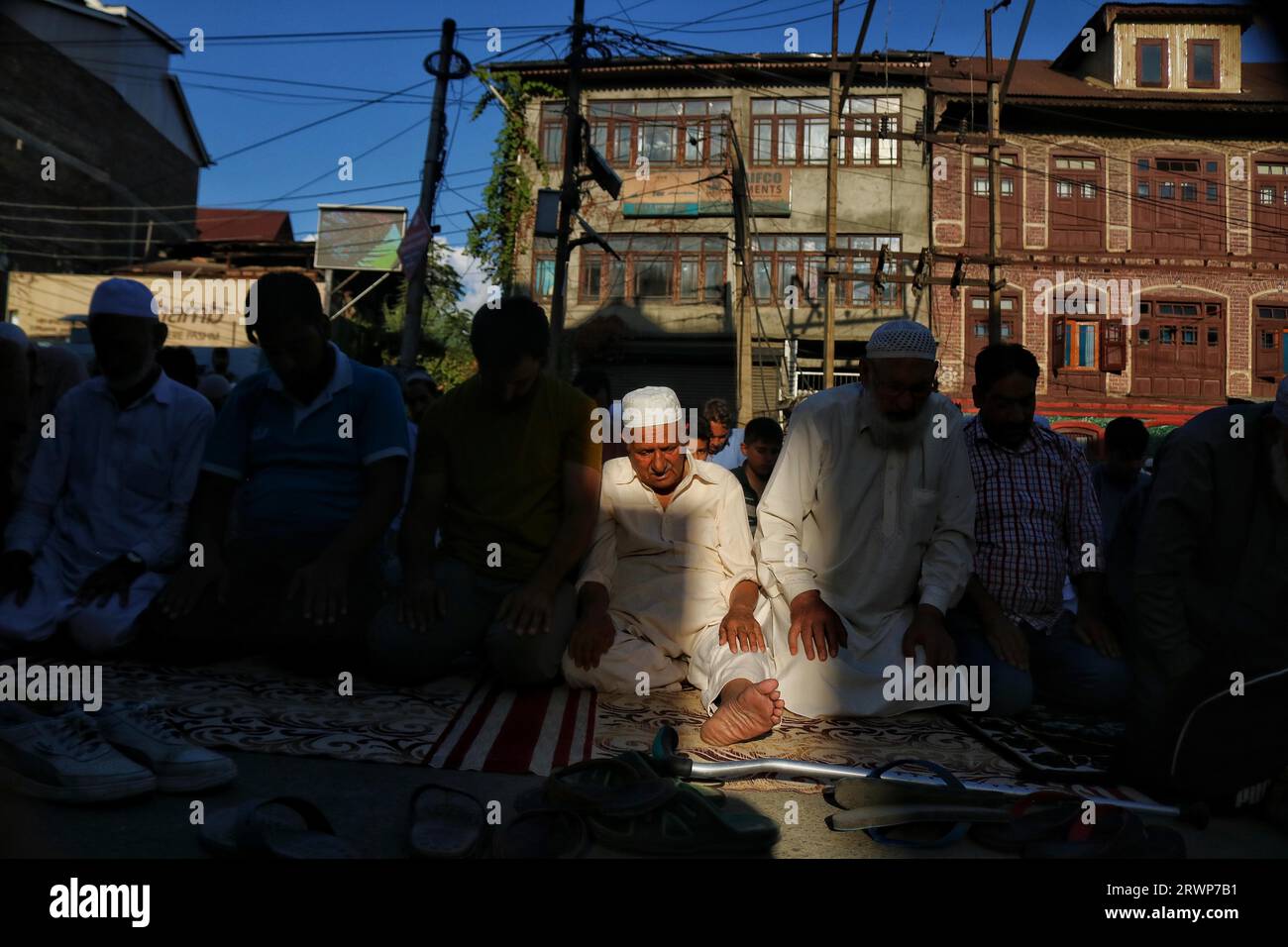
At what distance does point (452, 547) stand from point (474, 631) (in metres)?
0.42

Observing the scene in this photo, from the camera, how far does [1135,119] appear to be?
20.3 metres

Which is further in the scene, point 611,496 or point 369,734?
point 611,496

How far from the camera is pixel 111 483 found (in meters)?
3.92

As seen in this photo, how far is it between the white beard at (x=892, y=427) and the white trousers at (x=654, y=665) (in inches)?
37.0

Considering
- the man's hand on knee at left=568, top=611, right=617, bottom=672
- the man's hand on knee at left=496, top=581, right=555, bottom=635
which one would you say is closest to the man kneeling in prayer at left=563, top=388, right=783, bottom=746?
the man's hand on knee at left=568, top=611, right=617, bottom=672

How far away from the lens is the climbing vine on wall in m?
21.5

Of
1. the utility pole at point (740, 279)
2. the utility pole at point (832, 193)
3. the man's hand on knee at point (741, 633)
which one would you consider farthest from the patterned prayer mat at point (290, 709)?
the utility pole at point (740, 279)

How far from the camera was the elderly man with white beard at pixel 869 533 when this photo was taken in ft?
11.6

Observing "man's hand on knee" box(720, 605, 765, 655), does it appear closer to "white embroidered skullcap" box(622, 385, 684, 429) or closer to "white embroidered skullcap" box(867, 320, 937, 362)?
"white embroidered skullcap" box(622, 385, 684, 429)

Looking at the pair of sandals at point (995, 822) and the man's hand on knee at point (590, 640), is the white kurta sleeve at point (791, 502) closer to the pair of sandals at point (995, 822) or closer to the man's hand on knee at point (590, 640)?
the man's hand on knee at point (590, 640)

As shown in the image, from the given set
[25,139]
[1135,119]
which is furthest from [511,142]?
[1135,119]
